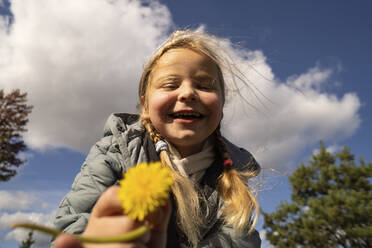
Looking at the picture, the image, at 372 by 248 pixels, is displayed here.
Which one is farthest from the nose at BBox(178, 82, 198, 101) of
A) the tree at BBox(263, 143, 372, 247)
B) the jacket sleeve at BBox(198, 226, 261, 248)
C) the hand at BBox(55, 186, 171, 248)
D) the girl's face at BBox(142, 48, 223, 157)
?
the tree at BBox(263, 143, 372, 247)

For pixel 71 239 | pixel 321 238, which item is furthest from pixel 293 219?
pixel 71 239

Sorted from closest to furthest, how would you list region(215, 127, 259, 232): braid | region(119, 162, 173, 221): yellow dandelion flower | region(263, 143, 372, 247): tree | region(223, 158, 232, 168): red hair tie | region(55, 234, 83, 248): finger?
region(119, 162, 173, 221): yellow dandelion flower
region(55, 234, 83, 248): finger
region(215, 127, 259, 232): braid
region(223, 158, 232, 168): red hair tie
region(263, 143, 372, 247): tree

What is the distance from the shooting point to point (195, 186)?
1894 millimetres

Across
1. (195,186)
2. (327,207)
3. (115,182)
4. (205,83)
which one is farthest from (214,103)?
(327,207)

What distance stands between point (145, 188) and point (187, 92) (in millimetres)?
1181

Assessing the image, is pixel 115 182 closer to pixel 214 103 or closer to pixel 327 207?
pixel 214 103

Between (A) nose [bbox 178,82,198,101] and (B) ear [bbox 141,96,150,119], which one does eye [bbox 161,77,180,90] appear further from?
Answer: (B) ear [bbox 141,96,150,119]

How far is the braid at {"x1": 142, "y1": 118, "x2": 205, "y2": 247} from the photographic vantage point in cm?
164

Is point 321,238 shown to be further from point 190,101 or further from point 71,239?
point 71,239

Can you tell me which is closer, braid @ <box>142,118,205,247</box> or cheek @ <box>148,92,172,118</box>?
braid @ <box>142,118,205,247</box>

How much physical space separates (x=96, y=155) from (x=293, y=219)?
1435 centimetres

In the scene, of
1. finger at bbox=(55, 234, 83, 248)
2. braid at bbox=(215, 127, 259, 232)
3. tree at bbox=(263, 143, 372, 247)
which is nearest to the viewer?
finger at bbox=(55, 234, 83, 248)

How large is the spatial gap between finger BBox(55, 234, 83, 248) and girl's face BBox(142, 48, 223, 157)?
110cm

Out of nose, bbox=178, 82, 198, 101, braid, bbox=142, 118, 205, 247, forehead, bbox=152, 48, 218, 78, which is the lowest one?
braid, bbox=142, 118, 205, 247
